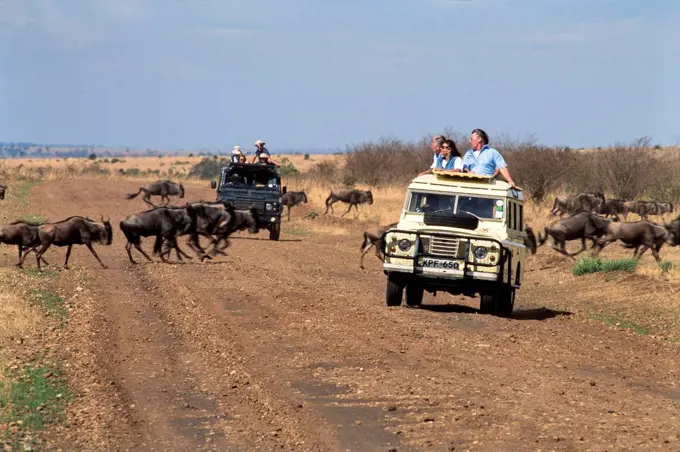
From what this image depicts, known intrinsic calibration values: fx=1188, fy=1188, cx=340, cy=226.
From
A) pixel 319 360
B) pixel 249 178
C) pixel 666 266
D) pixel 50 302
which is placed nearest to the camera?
pixel 319 360

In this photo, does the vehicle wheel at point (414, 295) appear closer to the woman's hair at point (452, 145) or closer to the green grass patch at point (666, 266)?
the woman's hair at point (452, 145)

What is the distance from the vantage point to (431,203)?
16.2 meters

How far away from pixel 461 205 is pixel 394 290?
59.0 inches

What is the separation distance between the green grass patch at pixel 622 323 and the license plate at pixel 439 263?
267 cm

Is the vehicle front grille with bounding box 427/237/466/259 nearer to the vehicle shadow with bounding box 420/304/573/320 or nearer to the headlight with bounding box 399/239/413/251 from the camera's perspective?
the headlight with bounding box 399/239/413/251

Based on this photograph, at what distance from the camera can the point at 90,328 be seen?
1433 centimetres

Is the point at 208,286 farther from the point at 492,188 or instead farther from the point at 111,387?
the point at 111,387

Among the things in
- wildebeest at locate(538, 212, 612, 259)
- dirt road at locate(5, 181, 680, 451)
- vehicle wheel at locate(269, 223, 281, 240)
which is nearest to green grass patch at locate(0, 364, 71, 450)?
dirt road at locate(5, 181, 680, 451)

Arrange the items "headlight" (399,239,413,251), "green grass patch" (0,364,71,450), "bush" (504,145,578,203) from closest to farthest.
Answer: "green grass patch" (0,364,71,450), "headlight" (399,239,413,251), "bush" (504,145,578,203)

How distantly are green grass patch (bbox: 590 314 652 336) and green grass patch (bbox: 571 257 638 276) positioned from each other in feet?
15.8

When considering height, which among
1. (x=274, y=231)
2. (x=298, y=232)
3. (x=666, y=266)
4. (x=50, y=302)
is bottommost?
(x=298, y=232)

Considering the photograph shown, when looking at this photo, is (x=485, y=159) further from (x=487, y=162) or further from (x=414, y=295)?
(x=414, y=295)

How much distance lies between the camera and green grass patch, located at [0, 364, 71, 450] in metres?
9.07

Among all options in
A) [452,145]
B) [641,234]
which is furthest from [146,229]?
[641,234]
